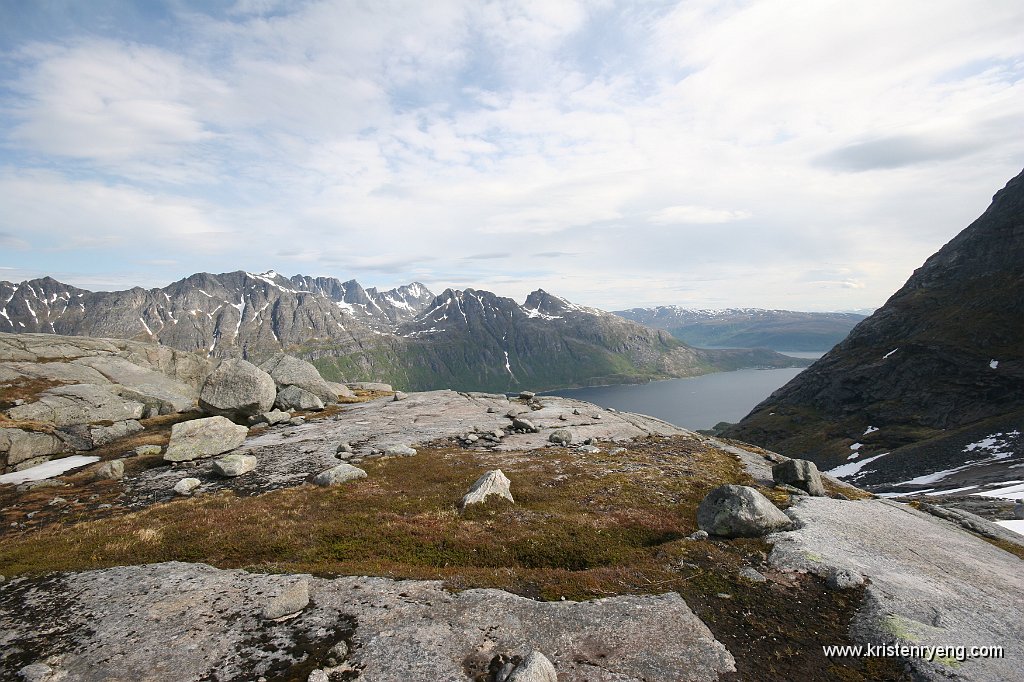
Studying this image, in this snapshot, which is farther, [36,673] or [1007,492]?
[1007,492]

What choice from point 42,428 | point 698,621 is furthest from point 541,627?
point 42,428

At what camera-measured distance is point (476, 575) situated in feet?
50.5

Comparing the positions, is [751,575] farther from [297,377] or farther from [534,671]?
[297,377]

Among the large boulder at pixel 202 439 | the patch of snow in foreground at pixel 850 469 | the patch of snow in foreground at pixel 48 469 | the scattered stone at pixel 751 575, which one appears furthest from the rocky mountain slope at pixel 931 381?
the patch of snow in foreground at pixel 48 469

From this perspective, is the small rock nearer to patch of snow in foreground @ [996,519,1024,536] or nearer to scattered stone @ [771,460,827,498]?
scattered stone @ [771,460,827,498]

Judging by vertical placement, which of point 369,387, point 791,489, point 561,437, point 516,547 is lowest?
point 791,489

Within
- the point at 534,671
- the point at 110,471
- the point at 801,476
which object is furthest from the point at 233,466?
the point at 801,476

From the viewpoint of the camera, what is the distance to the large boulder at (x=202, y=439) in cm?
3052

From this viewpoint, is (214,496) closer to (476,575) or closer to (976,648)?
(476,575)

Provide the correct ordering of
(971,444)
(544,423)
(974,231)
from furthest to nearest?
(974,231) → (971,444) → (544,423)

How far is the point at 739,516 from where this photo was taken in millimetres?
18922

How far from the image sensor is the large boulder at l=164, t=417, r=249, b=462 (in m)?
30.5

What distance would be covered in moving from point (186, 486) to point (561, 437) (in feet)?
88.7

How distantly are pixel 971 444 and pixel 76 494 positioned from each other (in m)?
139
